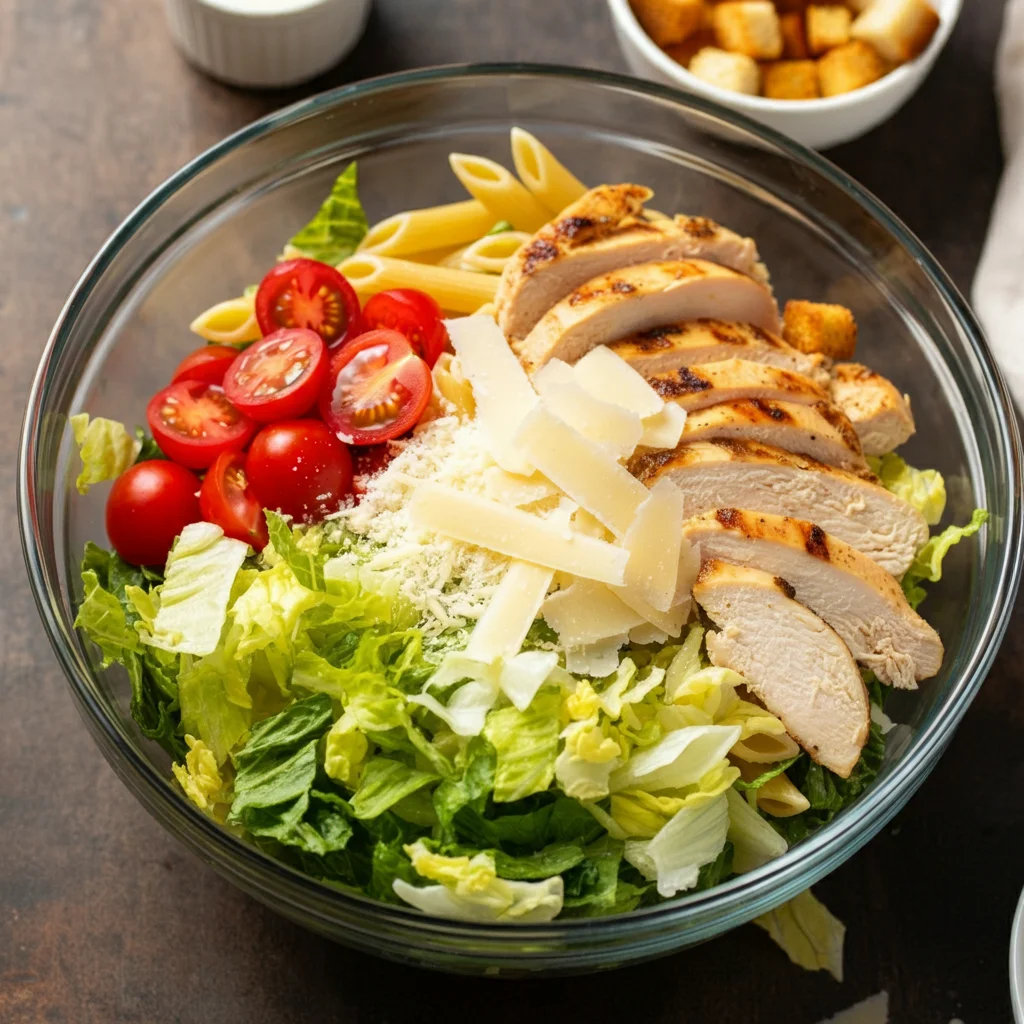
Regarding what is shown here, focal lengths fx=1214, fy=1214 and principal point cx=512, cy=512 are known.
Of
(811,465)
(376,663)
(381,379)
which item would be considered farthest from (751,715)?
(381,379)

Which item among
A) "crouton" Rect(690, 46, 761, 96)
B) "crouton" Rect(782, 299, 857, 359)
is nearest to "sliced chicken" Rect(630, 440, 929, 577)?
"crouton" Rect(782, 299, 857, 359)

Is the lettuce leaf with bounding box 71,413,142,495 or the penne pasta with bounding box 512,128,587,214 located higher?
the penne pasta with bounding box 512,128,587,214

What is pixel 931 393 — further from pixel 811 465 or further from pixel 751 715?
pixel 751 715

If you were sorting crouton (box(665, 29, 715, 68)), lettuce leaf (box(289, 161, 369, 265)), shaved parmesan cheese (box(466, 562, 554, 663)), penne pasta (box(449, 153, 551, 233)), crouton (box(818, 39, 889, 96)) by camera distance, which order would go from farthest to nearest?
crouton (box(665, 29, 715, 68)), crouton (box(818, 39, 889, 96)), lettuce leaf (box(289, 161, 369, 265)), penne pasta (box(449, 153, 551, 233)), shaved parmesan cheese (box(466, 562, 554, 663))

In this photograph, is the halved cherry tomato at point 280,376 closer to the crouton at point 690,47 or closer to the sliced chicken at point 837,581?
the sliced chicken at point 837,581

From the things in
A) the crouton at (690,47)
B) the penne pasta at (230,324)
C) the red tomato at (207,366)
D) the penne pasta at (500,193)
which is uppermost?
the crouton at (690,47)

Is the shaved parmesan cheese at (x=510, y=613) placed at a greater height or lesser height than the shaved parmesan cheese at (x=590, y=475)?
lesser

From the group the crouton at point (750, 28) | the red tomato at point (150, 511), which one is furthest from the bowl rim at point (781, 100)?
the red tomato at point (150, 511)

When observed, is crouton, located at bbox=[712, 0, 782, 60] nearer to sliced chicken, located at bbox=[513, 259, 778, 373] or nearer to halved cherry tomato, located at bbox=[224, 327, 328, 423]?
sliced chicken, located at bbox=[513, 259, 778, 373]
